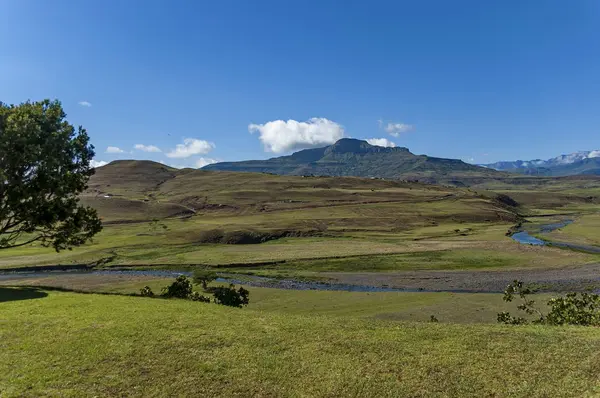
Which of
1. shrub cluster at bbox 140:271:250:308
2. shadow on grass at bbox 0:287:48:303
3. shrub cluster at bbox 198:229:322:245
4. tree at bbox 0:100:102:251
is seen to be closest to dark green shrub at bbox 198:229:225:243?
shrub cluster at bbox 198:229:322:245

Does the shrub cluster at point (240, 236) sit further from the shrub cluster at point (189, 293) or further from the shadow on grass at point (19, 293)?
the shadow on grass at point (19, 293)

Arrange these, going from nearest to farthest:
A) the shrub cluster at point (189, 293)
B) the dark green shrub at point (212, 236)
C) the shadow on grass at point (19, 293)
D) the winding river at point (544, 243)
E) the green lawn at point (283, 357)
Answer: the green lawn at point (283, 357)
the shadow on grass at point (19, 293)
the shrub cluster at point (189, 293)
the winding river at point (544, 243)
the dark green shrub at point (212, 236)

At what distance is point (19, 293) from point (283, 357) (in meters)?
27.0

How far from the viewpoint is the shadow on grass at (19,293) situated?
107 ft

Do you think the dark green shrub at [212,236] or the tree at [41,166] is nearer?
the tree at [41,166]

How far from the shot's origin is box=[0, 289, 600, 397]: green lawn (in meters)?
17.5

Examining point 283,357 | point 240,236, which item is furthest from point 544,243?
point 283,357

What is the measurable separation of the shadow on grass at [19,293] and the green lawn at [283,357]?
5982 mm

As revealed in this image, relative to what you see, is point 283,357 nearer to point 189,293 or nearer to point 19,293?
point 19,293

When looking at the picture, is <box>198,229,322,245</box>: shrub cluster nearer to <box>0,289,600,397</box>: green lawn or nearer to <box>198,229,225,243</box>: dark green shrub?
<box>198,229,225,243</box>: dark green shrub

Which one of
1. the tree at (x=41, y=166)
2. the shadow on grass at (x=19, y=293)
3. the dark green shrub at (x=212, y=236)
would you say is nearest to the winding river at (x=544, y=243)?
the dark green shrub at (x=212, y=236)

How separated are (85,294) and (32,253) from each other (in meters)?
126

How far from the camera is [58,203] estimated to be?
3988cm

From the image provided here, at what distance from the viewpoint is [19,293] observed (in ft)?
113
